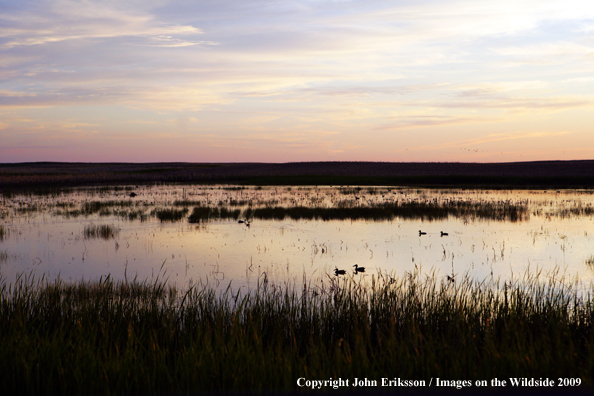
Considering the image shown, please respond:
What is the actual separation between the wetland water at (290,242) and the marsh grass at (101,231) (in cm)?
4

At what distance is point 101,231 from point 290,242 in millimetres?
7641

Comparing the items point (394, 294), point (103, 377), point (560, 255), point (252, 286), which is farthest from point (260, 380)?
point (560, 255)

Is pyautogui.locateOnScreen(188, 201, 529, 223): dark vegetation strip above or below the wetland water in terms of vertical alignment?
above

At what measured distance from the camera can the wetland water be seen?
1193 cm

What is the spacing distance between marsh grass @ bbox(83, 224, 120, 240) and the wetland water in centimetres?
4

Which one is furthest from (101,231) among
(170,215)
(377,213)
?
(377,213)

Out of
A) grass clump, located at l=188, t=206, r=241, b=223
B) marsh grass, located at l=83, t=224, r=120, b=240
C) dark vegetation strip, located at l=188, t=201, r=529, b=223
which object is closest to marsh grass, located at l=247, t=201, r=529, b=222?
dark vegetation strip, located at l=188, t=201, r=529, b=223

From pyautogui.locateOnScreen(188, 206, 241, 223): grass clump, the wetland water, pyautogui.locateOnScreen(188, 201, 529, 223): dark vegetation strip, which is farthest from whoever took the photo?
pyautogui.locateOnScreen(188, 201, 529, 223): dark vegetation strip

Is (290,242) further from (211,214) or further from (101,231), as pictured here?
(211,214)

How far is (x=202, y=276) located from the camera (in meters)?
11.5

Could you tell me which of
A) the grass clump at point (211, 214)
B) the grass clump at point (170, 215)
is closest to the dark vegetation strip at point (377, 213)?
the grass clump at point (211, 214)

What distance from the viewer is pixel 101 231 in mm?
18344

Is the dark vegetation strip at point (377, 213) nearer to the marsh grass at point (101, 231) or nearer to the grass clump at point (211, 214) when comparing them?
the grass clump at point (211, 214)

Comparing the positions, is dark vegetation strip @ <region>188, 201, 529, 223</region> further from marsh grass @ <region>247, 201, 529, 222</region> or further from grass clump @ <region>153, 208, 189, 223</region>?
grass clump @ <region>153, 208, 189, 223</region>
